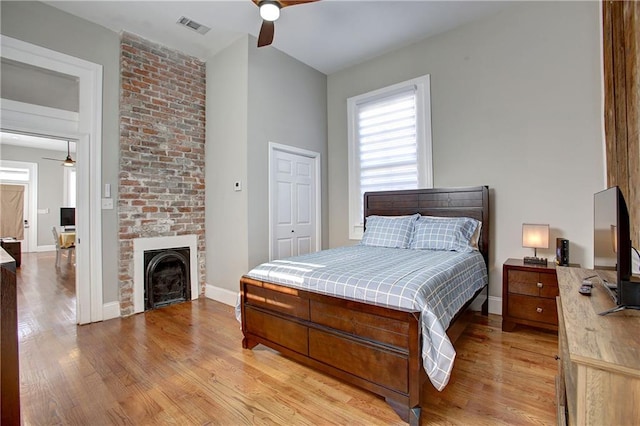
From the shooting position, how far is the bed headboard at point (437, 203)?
10.8 feet

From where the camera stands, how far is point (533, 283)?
107 inches

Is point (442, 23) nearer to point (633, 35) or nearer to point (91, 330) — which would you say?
point (633, 35)

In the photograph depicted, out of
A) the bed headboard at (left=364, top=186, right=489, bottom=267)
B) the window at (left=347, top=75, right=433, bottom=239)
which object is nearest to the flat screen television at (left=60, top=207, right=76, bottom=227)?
the window at (left=347, top=75, right=433, bottom=239)

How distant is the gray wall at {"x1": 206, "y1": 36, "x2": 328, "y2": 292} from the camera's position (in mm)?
3654

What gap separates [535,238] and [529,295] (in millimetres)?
561

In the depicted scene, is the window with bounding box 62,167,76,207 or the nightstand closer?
the nightstand

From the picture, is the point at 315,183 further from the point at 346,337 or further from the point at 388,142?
the point at 346,337

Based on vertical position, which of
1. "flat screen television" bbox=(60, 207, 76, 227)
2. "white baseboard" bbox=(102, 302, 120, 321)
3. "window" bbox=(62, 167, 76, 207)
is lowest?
"white baseboard" bbox=(102, 302, 120, 321)

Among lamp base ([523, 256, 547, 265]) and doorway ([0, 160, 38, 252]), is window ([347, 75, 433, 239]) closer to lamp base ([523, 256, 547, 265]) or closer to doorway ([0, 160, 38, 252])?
lamp base ([523, 256, 547, 265])

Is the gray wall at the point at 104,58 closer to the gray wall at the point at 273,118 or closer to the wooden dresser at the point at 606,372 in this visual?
the gray wall at the point at 273,118

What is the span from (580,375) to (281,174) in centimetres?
363

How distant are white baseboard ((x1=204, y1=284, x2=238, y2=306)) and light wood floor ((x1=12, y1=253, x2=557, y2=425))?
66 cm

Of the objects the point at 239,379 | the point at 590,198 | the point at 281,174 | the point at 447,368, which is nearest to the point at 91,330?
the point at 239,379

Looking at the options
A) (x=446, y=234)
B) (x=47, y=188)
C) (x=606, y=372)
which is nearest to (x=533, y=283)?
(x=446, y=234)
